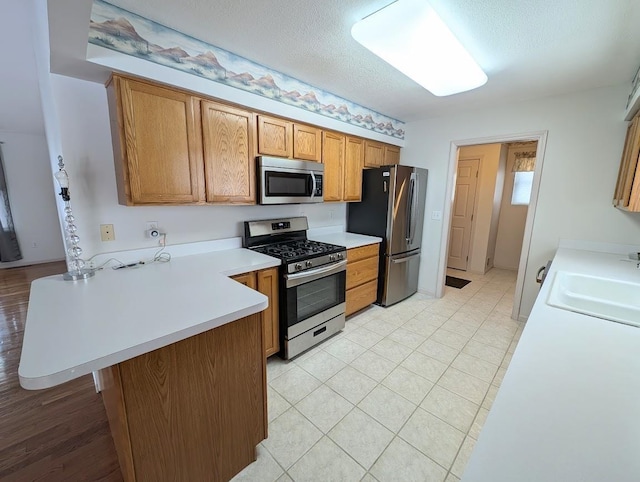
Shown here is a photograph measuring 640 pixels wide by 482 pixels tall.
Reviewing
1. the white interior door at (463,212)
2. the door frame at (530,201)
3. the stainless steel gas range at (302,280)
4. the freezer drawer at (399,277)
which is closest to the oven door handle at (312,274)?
the stainless steel gas range at (302,280)

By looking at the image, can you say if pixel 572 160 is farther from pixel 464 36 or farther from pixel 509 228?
pixel 509 228

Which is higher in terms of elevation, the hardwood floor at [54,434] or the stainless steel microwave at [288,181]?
the stainless steel microwave at [288,181]

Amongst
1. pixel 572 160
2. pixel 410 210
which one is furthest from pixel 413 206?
pixel 572 160

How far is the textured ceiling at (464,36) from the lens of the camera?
1.47m

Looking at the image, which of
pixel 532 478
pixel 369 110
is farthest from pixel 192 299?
pixel 369 110

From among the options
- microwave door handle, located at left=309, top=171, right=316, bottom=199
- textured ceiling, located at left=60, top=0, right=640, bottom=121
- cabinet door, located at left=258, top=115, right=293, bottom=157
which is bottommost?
microwave door handle, located at left=309, top=171, right=316, bottom=199

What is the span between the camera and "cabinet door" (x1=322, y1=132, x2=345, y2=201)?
2.86 m

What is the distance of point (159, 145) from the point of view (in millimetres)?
1743

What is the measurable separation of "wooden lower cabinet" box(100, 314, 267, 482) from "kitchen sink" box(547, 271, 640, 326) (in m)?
1.57

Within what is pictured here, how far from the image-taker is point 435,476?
4.58 ft

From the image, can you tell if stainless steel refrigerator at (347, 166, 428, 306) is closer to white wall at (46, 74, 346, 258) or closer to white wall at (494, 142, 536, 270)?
white wall at (46, 74, 346, 258)

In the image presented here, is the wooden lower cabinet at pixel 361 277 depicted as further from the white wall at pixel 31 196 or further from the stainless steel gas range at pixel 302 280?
the white wall at pixel 31 196

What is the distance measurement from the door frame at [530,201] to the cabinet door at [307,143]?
6.14 feet

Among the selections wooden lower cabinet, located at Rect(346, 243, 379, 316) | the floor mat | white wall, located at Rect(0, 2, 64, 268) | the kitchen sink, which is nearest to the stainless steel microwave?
wooden lower cabinet, located at Rect(346, 243, 379, 316)
